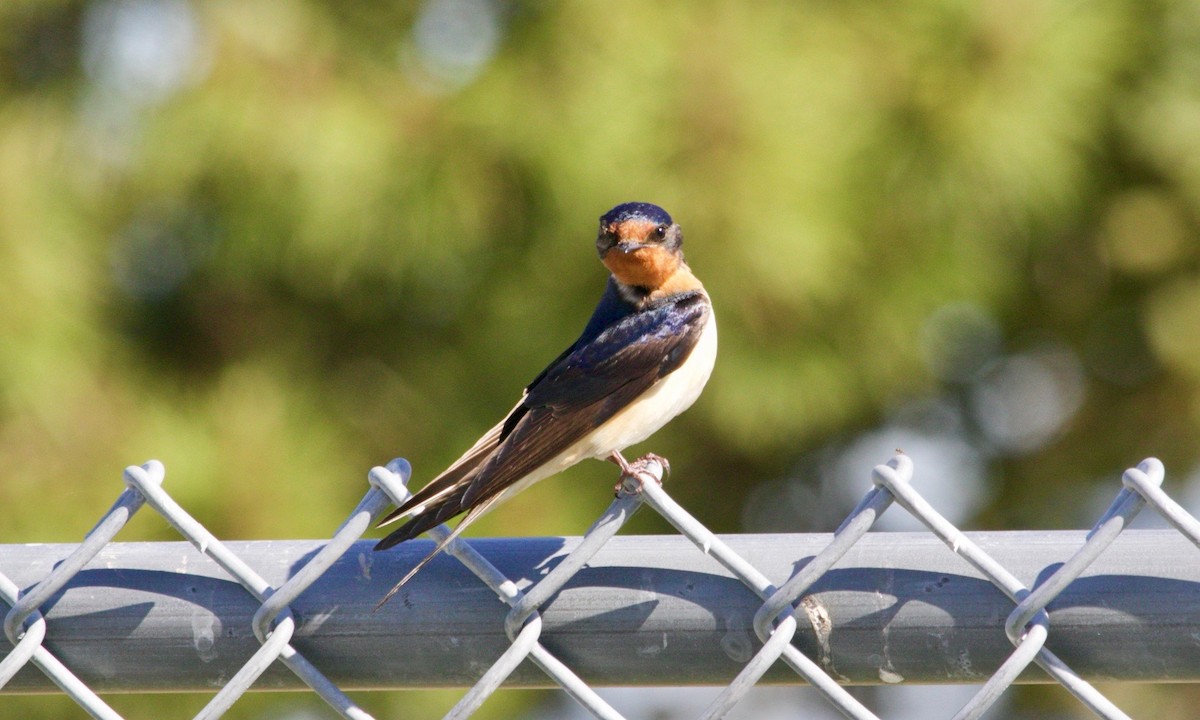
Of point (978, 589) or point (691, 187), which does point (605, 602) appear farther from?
point (691, 187)

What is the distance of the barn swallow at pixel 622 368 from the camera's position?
175 cm

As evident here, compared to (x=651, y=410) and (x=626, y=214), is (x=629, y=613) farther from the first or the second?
(x=626, y=214)

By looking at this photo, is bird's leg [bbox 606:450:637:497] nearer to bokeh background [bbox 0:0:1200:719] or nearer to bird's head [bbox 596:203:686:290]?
bird's head [bbox 596:203:686:290]

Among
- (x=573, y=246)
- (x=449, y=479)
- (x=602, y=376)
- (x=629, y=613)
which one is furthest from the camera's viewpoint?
(x=573, y=246)

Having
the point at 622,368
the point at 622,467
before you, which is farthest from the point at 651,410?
the point at 622,467

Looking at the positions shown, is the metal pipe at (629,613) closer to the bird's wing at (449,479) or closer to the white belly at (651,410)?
the bird's wing at (449,479)

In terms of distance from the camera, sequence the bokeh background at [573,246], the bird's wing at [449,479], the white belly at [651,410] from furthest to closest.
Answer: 1. the bokeh background at [573,246]
2. the white belly at [651,410]
3. the bird's wing at [449,479]

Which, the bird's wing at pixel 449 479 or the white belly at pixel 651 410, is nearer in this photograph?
the bird's wing at pixel 449 479

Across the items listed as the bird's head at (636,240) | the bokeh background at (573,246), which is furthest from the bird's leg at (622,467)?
the bokeh background at (573,246)

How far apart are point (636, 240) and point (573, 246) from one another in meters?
0.81

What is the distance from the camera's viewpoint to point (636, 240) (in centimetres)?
216

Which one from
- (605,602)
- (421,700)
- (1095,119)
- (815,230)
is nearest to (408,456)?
(421,700)

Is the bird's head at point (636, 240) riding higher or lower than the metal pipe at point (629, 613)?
higher

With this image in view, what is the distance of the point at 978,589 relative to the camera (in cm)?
108
